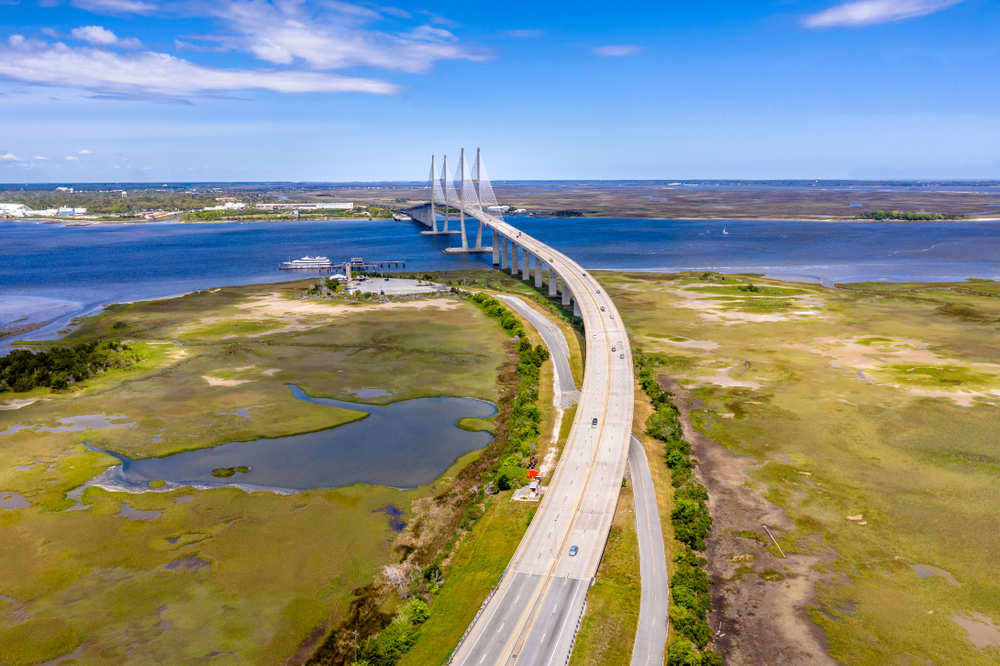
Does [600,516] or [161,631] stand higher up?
[600,516]

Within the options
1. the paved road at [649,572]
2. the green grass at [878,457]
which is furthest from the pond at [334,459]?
the green grass at [878,457]

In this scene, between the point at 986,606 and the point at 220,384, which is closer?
the point at 986,606

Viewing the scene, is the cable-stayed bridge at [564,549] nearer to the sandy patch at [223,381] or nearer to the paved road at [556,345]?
the paved road at [556,345]

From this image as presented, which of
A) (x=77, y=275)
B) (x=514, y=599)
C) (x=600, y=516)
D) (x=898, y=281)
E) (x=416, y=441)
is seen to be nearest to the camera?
(x=514, y=599)

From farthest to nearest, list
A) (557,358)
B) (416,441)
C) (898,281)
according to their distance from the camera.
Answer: (898,281)
(557,358)
(416,441)

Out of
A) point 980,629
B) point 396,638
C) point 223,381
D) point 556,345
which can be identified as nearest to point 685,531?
point 980,629

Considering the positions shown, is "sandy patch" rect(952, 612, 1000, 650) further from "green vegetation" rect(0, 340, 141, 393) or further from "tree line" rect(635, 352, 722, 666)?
"green vegetation" rect(0, 340, 141, 393)

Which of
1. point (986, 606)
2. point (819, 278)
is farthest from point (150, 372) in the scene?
point (819, 278)

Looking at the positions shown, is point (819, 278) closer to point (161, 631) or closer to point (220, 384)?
point (220, 384)
